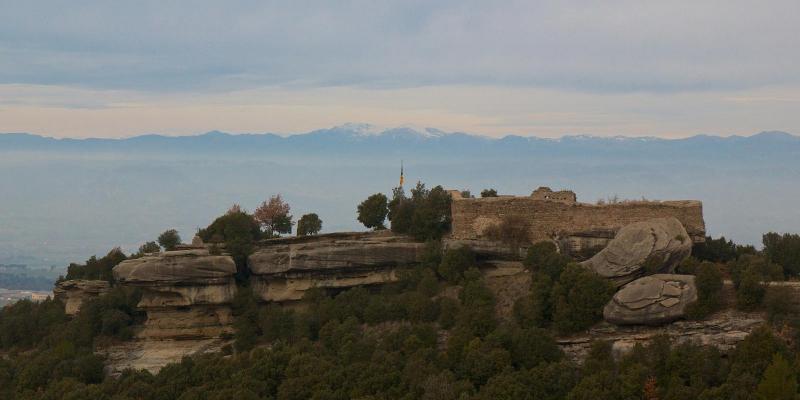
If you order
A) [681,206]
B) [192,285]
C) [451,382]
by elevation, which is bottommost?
[451,382]

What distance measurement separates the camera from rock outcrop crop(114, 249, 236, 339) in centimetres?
4316

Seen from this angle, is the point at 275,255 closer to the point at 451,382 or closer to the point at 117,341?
the point at 117,341

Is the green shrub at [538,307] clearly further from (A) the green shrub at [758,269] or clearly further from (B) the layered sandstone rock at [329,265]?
(B) the layered sandstone rock at [329,265]

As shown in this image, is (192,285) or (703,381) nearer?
(703,381)

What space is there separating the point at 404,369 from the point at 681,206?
13517mm

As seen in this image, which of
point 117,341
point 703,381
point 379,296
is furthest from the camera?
point 117,341

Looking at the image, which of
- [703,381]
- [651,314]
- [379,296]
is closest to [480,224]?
[379,296]

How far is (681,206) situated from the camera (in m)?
40.4

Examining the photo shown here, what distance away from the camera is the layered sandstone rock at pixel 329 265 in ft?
143

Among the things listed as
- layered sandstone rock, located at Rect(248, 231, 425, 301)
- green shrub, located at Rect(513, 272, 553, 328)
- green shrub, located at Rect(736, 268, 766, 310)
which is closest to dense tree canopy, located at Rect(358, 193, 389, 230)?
layered sandstone rock, located at Rect(248, 231, 425, 301)

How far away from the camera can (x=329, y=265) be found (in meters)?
43.6

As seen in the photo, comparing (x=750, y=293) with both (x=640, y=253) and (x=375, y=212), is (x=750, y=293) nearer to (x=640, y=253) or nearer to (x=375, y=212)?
(x=640, y=253)

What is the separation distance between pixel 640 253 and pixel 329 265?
13.6 m

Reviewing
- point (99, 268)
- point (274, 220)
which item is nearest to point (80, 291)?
point (99, 268)
